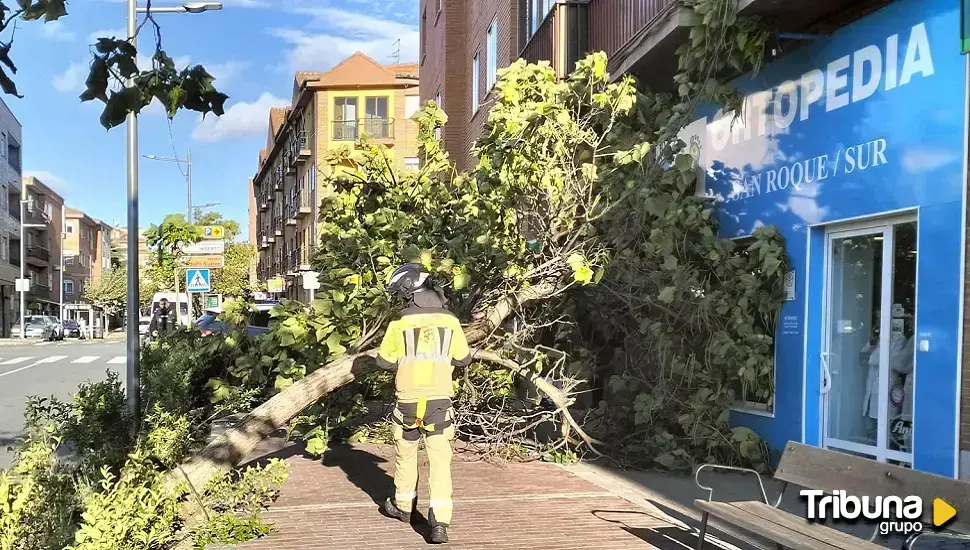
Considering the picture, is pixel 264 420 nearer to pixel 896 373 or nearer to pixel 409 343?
pixel 409 343

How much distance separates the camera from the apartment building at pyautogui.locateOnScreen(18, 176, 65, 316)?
69.9m

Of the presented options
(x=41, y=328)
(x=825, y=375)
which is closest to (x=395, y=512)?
(x=825, y=375)

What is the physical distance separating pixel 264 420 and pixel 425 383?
1679 mm

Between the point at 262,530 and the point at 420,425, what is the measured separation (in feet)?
4.40

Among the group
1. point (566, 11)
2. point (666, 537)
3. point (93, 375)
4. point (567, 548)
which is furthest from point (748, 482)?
point (93, 375)

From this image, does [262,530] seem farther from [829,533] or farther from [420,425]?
[829,533]

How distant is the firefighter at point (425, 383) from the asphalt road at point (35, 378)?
4281 millimetres

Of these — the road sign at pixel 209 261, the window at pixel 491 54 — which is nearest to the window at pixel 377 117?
the road sign at pixel 209 261

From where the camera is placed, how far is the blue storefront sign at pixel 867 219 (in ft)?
22.2

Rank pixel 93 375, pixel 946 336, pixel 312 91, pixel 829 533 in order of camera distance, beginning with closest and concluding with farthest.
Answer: pixel 829 533
pixel 946 336
pixel 93 375
pixel 312 91

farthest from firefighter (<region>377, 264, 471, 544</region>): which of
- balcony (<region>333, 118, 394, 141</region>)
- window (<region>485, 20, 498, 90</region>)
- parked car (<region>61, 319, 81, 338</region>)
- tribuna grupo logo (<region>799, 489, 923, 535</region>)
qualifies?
parked car (<region>61, 319, 81, 338</region>)

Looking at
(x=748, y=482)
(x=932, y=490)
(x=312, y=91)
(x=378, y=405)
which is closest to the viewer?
(x=932, y=490)

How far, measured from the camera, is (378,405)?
35.0 ft

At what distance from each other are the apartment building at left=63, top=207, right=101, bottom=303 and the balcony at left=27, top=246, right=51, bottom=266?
6357 millimetres
